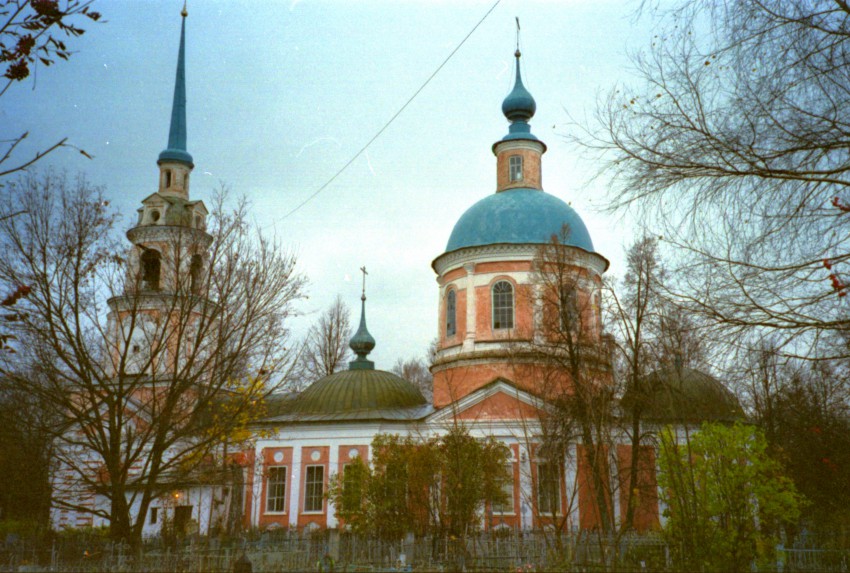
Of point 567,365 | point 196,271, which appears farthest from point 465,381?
point 196,271

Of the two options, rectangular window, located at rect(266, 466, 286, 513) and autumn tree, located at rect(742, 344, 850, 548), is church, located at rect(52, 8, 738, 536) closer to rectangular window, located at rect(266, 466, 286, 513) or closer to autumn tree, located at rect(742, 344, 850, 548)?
rectangular window, located at rect(266, 466, 286, 513)

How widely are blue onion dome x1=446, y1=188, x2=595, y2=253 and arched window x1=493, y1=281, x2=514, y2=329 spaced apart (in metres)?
1.59

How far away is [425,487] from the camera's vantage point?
70.6 ft

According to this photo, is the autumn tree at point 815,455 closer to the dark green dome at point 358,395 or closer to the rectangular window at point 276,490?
the dark green dome at point 358,395

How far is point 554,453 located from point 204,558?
9891mm

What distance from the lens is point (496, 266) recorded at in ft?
92.5

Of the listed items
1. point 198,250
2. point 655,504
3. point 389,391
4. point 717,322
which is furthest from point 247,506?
point 717,322

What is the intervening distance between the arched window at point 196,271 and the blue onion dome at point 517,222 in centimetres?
1481

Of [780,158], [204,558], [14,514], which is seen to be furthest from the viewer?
[14,514]

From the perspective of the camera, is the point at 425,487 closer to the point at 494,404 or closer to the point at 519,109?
the point at 494,404

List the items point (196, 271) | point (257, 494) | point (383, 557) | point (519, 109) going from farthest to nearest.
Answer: point (519, 109) < point (257, 494) < point (383, 557) < point (196, 271)

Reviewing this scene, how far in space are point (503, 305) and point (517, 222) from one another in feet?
10.1

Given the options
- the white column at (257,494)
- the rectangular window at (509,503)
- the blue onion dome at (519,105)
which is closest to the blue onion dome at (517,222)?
the blue onion dome at (519,105)

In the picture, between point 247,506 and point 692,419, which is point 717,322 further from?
point 247,506
